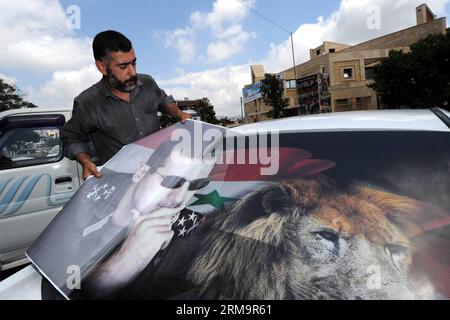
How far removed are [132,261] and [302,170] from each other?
611 millimetres

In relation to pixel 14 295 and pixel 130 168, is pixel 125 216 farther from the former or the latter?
pixel 14 295

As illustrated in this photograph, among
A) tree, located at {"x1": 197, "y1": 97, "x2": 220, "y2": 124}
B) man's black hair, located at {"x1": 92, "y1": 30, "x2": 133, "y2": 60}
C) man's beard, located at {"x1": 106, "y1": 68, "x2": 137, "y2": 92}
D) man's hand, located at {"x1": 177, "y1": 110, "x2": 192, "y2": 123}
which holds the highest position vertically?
tree, located at {"x1": 197, "y1": 97, "x2": 220, "y2": 124}

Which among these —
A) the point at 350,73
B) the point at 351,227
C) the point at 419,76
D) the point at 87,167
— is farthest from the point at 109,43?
the point at 350,73

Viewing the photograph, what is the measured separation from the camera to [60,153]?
3.81 meters

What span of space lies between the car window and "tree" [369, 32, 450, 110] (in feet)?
88.1

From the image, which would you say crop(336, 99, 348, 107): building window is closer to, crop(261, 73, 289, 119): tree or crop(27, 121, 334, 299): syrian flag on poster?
crop(261, 73, 289, 119): tree

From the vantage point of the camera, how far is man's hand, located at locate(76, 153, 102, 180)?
1.48 meters

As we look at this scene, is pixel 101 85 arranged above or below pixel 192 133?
above

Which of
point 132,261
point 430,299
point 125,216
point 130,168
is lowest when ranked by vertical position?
point 430,299

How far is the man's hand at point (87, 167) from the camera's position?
148 cm

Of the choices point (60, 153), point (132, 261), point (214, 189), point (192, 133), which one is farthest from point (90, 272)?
point (60, 153)

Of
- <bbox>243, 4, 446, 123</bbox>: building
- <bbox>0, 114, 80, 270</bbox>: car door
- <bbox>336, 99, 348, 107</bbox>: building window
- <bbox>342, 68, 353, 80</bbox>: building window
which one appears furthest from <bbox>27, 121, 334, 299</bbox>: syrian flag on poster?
<bbox>342, 68, 353, 80</bbox>: building window

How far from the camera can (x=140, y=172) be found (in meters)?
1.32

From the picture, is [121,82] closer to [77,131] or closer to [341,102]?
[77,131]
